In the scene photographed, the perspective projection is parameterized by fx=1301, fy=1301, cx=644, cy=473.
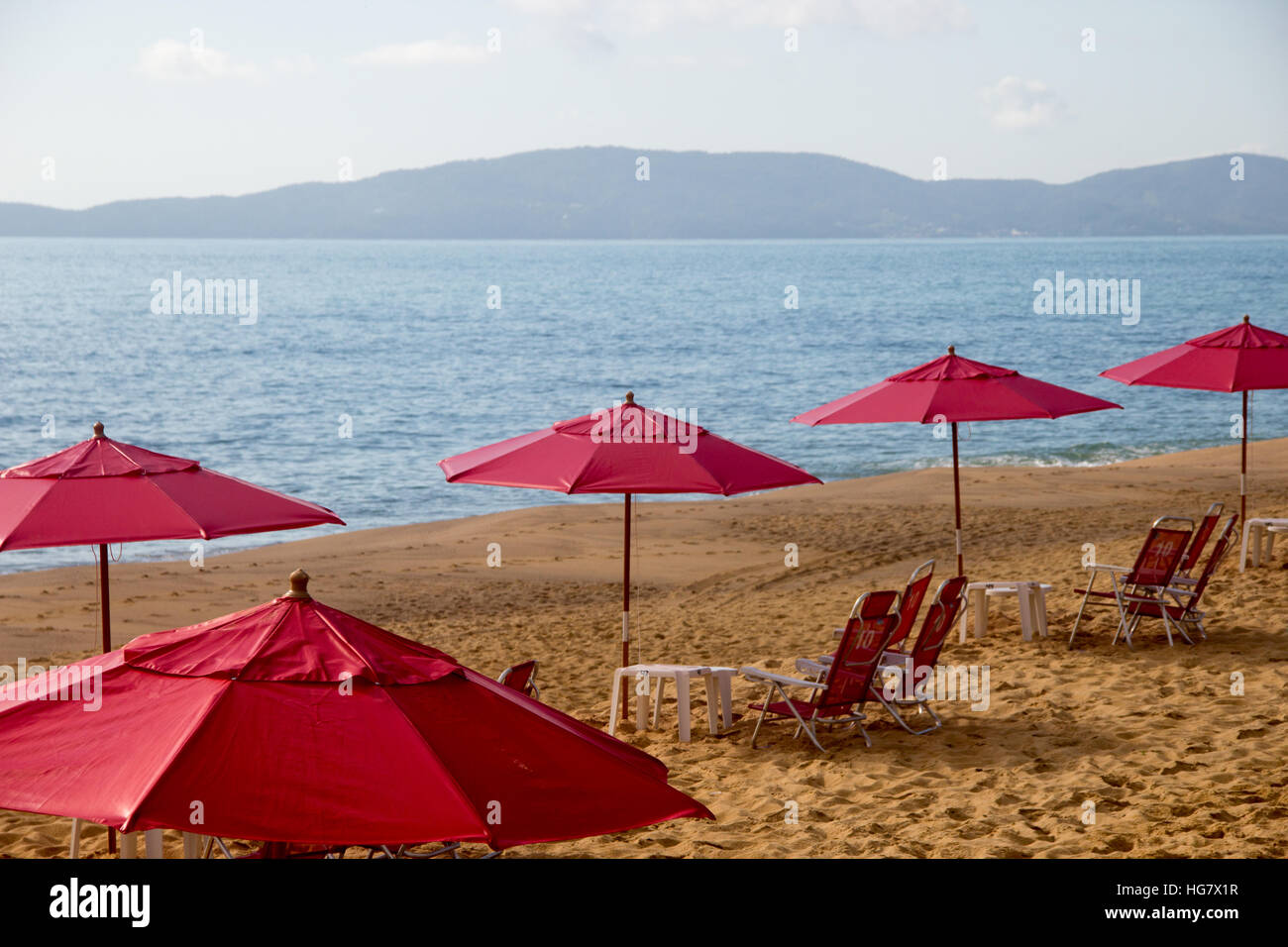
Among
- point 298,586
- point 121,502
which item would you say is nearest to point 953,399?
point 121,502

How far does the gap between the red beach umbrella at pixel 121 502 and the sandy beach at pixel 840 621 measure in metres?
1.59

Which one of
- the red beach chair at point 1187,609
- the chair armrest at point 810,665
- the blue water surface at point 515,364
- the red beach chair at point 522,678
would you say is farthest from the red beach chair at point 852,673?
the blue water surface at point 515,364

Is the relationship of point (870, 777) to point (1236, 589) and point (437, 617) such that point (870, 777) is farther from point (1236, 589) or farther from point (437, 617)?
point (437, 617)

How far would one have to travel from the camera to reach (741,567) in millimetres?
13938

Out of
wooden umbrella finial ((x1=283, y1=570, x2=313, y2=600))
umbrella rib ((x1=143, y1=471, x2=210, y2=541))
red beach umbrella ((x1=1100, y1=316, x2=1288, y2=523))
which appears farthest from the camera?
red beach umbrella ((x1=1100, y1=316, x2=1288, y2=523))

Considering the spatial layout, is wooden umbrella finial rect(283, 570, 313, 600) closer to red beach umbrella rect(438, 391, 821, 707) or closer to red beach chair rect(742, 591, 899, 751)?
red beach umbrella rect(438, 391, 821, 707)

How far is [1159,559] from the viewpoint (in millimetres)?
9117

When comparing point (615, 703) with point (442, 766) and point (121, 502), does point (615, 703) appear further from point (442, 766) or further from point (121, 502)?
point (442, 766)

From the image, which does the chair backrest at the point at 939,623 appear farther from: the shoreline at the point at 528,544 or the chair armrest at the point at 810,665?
the shoreline at the point at 528,544

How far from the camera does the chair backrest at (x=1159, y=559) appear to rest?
897 centimetres

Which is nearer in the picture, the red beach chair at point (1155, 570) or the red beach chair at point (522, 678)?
the red beach chair at point (522, 678)

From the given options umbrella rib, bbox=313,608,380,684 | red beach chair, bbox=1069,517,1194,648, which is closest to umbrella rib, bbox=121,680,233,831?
umbrella rib, bbox=313,608,380,684

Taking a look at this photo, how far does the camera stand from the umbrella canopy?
2676mm

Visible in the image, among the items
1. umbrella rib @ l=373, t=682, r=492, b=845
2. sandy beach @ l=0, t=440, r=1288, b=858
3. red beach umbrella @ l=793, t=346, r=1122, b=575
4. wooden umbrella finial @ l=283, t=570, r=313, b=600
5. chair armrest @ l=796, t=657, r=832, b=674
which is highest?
red beach umbrella @ l=793, t=346, r=1122, b=575
